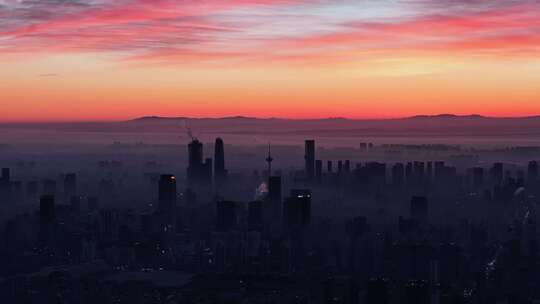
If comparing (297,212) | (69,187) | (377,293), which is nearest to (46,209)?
(297,212)

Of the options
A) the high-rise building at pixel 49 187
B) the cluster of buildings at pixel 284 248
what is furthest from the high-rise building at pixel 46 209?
the high-rise building at pixel 49 187

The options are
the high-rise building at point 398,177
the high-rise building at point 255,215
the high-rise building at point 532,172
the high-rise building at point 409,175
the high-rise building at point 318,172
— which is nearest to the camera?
the high-rise building at point 255,215

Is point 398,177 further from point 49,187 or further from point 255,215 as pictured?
point 49,187

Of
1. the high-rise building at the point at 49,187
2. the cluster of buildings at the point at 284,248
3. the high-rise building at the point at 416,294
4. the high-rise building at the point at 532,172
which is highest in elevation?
the high-rise building at the point at 532,172

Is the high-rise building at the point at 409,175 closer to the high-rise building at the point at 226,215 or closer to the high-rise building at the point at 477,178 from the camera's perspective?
the high-rise building at the point at 477,178

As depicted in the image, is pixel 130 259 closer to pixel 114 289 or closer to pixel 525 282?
pixel 114 289

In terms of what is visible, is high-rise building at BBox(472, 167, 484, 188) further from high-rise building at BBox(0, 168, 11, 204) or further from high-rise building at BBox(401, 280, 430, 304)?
high-rise building at BBox(401, 280, 430, 304)

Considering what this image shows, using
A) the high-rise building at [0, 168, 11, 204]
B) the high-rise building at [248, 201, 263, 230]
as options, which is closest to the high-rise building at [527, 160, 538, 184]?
the high-rise building at [248, 201, 263, 230]

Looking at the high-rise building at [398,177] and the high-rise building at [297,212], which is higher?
the high-rise building at [398,177]

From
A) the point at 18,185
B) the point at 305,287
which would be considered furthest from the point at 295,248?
the point at 18,185
